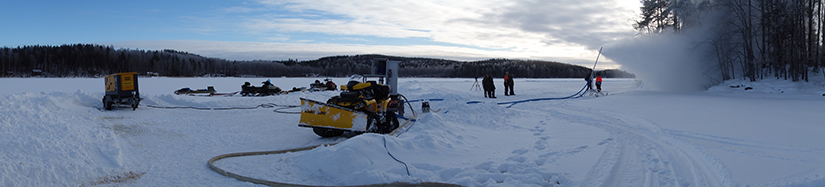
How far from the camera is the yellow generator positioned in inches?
417

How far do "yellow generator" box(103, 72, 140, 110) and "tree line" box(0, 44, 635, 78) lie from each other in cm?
5776

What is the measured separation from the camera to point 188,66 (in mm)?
100500

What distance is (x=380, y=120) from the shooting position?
6.95 m

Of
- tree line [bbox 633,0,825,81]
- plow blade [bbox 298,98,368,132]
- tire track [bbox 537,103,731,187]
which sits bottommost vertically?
→ tire track [bbox 537,103,731,187]

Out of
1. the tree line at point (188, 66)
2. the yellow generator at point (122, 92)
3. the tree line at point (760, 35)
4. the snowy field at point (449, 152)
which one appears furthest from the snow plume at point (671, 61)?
the tree line at point (188, 66)

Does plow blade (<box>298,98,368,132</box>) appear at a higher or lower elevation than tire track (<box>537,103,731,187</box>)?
higher

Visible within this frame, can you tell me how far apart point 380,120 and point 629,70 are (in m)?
17.7

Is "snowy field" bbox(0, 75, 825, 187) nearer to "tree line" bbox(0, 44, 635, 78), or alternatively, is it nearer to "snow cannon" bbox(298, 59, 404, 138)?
"snow cannon" bbox(298, 59, 404, 138)

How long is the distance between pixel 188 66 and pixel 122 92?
100 meters

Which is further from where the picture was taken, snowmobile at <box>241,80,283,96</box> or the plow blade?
snowmobile at <box>241,80,283,96</box>

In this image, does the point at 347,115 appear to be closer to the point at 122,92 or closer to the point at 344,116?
the point at 344,116

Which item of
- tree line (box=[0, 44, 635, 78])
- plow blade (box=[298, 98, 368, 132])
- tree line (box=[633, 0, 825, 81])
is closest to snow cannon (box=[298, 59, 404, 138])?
plow blade (box=[298, 98, 368, 132])

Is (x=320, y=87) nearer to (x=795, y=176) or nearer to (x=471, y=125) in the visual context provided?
(x=471, y=125)

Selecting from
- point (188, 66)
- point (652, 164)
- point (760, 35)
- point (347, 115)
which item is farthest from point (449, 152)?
point (188, 66)
